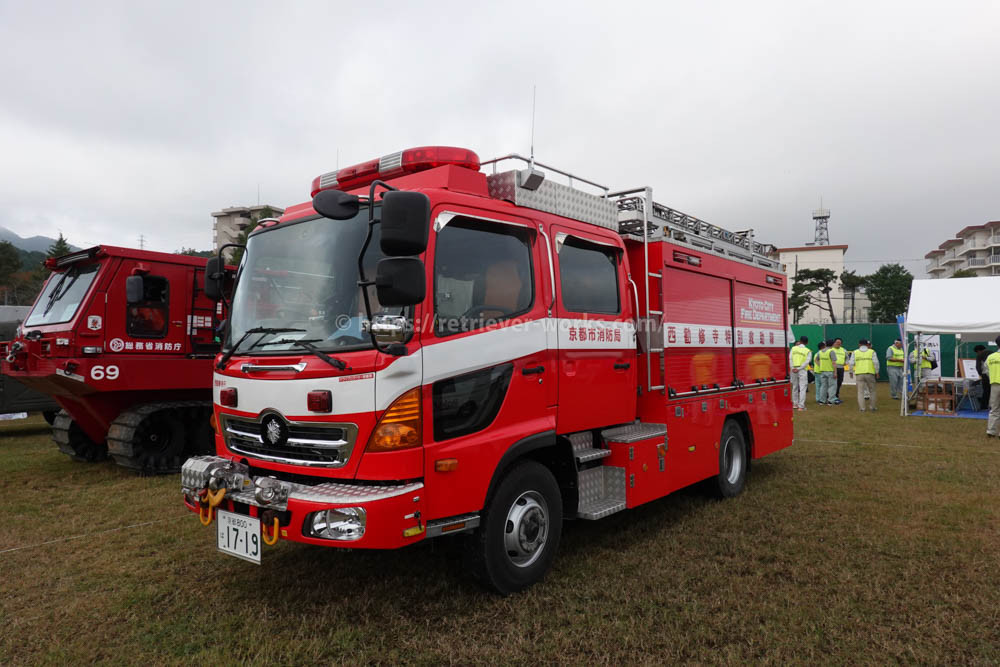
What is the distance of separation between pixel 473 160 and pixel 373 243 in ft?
3.63

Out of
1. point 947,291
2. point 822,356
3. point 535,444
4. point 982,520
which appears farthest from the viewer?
point 822,356

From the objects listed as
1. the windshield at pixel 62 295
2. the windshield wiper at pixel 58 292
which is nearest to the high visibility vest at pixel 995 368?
the windshield at pixel 62 295

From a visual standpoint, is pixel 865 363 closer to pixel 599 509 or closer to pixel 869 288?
pixel 599 509

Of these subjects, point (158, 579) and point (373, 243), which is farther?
point (158, 579)

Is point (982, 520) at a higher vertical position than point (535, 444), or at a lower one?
lower

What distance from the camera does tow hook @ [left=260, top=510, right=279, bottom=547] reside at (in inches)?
128

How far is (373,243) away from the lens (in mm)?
3420

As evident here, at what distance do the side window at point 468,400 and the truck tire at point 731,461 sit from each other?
3.46 meters

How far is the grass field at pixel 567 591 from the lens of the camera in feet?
10.7

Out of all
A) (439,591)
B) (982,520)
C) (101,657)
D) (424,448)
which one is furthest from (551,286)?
(982,520)

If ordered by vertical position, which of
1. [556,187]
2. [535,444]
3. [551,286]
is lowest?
[535,444]

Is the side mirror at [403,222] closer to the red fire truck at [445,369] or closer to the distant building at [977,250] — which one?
the red fire truck at [445,369]

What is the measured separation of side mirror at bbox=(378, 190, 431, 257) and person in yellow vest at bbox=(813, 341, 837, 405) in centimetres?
1553

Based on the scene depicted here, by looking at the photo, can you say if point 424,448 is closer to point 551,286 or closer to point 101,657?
point 551,286
